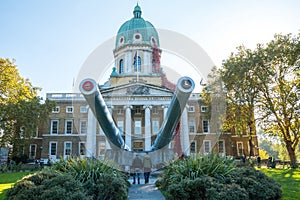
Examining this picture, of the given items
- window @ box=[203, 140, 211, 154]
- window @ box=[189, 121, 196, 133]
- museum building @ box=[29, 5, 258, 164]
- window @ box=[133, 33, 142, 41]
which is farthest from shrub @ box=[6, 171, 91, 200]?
window @ box=[133, 33, 142, 41]

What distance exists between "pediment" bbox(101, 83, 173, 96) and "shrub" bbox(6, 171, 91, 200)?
31.9 metres

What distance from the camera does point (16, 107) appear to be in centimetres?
2575

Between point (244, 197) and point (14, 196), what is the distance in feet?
16.6

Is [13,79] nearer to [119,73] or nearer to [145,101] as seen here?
[145,101]

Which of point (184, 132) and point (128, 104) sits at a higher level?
point (128, 104)

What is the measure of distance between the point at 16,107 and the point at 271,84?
23.5 metres

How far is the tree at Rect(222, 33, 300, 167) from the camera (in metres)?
22.5

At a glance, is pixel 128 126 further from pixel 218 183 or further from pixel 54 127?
pixel 218 183

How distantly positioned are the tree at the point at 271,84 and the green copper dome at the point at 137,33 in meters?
20.8

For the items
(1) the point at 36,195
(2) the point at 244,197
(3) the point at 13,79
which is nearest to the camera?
(1) the point at 36,195

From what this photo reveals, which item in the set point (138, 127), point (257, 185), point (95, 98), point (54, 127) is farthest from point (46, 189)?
point (54, 127)

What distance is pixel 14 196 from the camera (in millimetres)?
5836

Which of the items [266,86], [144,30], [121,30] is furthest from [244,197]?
[121,30]

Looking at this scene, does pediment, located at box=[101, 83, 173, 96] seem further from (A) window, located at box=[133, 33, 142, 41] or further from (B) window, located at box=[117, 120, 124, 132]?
(A) window, located at box=[133, 33, 142, 41]
